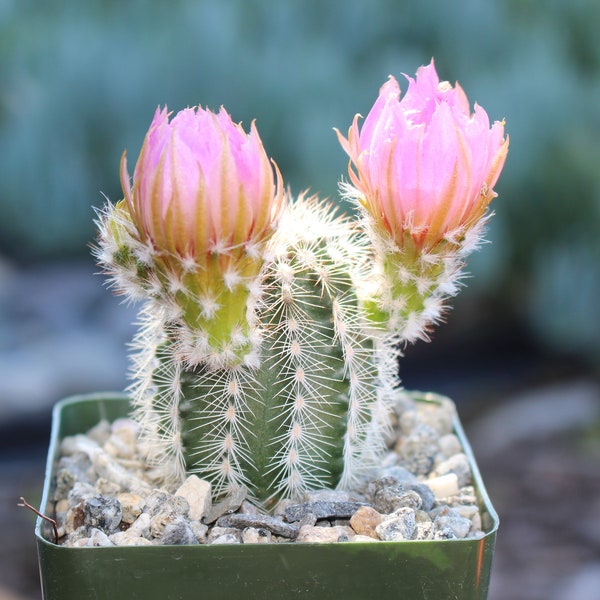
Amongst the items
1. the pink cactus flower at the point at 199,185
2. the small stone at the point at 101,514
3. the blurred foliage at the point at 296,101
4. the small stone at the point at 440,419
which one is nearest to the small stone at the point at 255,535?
the small stone at the point at 101,514

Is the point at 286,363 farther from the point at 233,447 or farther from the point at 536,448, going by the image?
the point at 536,448

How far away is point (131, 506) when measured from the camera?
2.54 ft

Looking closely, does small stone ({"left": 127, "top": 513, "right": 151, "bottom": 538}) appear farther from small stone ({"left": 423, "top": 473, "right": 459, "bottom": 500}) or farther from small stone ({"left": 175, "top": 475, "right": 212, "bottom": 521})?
small stone ({"left": 423, "top": 473, "right": 459, "bottom": 500})

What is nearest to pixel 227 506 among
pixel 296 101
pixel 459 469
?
pixel 459 469

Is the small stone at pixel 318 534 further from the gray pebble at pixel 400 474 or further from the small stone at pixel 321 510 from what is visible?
the gray pebble at pixel 400 474

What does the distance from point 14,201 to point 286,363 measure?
1.82m

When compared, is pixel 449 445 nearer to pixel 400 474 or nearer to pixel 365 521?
pixel 400 474

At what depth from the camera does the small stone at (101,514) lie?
29.0 inches

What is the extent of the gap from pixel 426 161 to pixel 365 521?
27 cm

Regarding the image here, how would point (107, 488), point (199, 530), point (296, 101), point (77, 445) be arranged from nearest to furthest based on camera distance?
point (199, 530) → point (107, 488) → point (77, 445) → point (296, 101)

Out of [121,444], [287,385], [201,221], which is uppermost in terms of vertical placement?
[201,221]

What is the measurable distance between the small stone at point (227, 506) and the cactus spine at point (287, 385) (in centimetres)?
1

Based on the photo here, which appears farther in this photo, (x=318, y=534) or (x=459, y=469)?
(x=459, y=469)

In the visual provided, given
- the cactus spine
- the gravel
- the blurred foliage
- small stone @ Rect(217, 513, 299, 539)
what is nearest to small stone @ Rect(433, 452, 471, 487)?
the gravel
